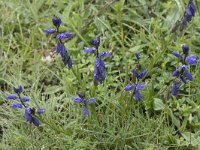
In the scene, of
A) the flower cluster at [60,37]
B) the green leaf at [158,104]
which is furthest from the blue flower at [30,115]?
the green leaf at [158,104]

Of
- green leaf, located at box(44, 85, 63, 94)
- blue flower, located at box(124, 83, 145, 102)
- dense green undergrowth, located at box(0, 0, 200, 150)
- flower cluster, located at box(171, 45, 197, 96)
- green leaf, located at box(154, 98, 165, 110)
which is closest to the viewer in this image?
flower cluster, located at box(171, 45, 197, 96)

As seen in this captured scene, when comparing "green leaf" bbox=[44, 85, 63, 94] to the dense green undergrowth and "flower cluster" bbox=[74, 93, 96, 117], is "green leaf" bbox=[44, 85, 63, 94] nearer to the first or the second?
the dense green undergrowth

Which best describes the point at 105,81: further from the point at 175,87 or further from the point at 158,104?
the point at 175,87

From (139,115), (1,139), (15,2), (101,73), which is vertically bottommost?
(1,139)

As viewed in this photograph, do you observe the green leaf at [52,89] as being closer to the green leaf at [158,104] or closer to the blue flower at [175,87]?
the green leaf at [158,104]

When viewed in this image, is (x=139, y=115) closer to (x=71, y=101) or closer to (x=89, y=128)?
(x=89, y=128)

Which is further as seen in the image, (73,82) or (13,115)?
(73,82)

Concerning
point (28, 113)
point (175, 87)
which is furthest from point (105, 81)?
point (28, 113)

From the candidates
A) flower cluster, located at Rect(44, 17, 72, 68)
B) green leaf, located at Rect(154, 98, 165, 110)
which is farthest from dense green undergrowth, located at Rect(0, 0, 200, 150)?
flower cluster, located at Rect(44, 17, 72, 68)

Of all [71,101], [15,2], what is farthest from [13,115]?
[15,2]
